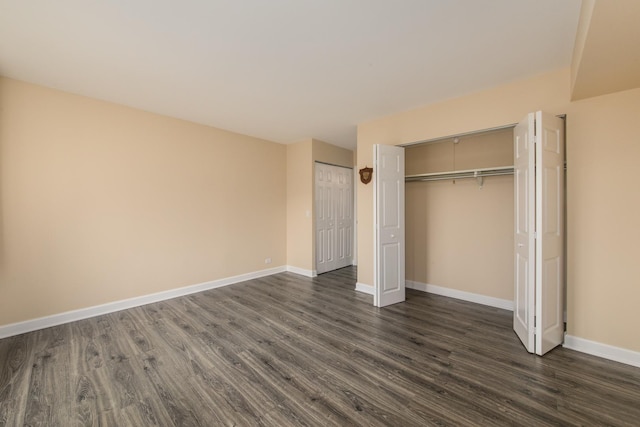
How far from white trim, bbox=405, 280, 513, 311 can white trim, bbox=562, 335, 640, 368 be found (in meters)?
0.92

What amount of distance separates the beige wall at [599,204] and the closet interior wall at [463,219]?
674 millimetres

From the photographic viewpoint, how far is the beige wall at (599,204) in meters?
2.26

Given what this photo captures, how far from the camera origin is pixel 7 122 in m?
Result: 2.72

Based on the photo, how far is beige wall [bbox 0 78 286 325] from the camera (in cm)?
280

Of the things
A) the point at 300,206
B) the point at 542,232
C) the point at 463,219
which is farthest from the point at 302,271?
the point at 542,232

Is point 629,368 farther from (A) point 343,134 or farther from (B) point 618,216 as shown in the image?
(A) point 343,134

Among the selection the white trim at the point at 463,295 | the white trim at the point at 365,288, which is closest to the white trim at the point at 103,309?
the white trim at the point at 365,288

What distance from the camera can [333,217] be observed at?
225 inches

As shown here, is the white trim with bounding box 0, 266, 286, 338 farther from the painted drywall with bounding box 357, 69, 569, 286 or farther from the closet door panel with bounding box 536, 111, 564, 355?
the closet door panel with bounding box 536, 111, 564, 355

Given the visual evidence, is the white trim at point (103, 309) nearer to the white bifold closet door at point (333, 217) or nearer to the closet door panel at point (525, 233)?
the white bifold closet door at point (333, 217)

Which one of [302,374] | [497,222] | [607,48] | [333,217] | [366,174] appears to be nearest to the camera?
[607,48]

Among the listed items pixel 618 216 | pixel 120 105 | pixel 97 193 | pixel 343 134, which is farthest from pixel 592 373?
pixel 120 105

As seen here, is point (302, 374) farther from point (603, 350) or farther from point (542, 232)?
point (603, 350)

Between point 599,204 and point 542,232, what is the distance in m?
0.64
